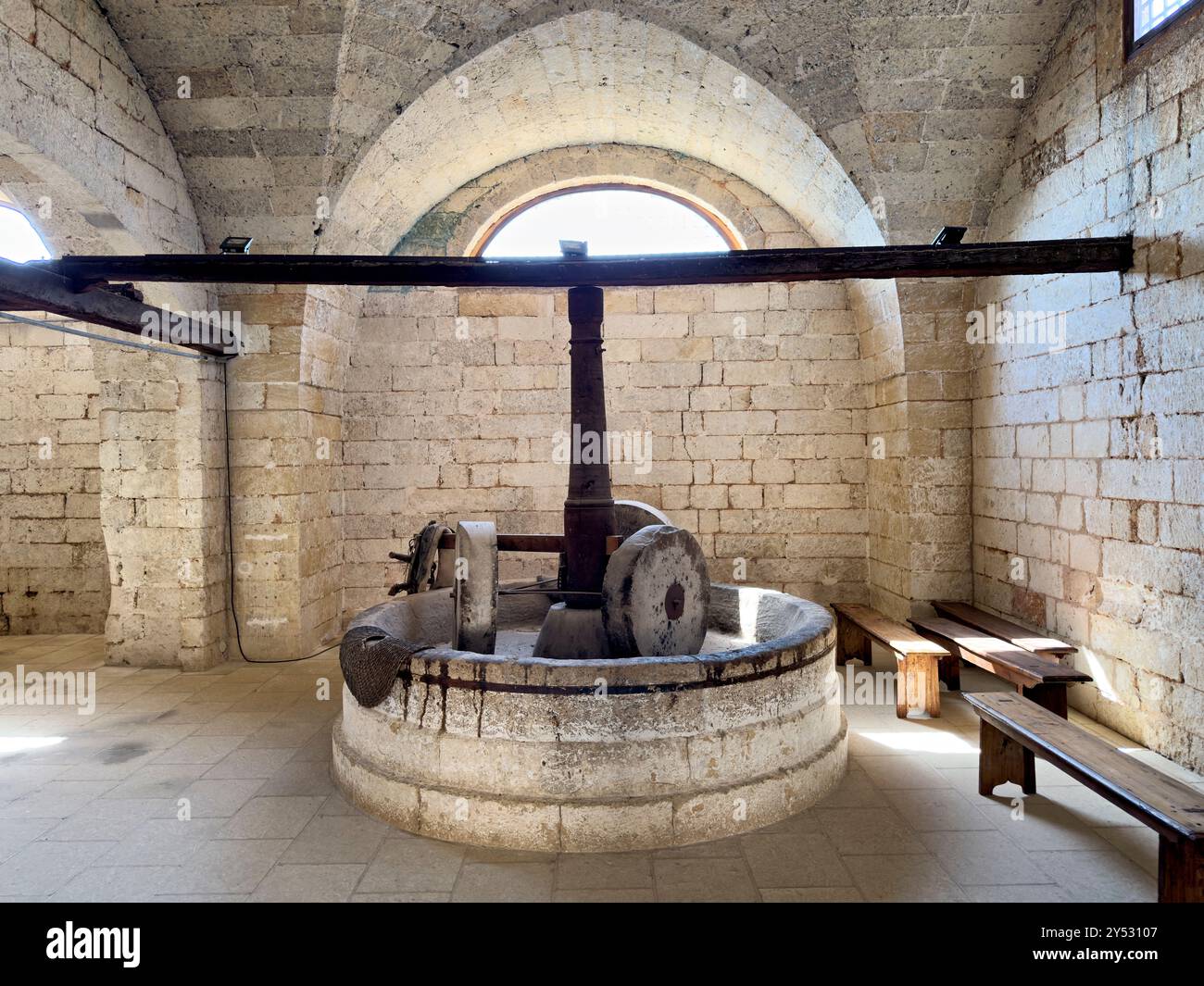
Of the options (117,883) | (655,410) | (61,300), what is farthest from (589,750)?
(655,410)

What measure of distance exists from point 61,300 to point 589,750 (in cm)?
337

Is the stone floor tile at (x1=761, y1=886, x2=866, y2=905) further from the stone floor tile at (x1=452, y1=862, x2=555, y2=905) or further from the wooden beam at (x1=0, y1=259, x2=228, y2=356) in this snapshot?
the wooden beam at (x1=0, y1=259, x2=228, y2=356)

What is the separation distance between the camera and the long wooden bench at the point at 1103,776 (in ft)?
8.20

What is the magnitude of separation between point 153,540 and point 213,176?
2.82 metres

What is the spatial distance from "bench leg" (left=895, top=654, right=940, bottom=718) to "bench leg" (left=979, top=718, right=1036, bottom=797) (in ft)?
3.88

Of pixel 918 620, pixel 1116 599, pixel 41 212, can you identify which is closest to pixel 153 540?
pixel 41 212

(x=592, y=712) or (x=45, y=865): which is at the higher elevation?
(x=592, y=712)

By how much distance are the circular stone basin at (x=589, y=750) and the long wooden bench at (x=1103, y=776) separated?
888 millimetres

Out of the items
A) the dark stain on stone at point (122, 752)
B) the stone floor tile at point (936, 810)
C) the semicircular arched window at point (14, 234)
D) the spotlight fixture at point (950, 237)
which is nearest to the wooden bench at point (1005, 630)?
the stone floor tile at point (936, 810)

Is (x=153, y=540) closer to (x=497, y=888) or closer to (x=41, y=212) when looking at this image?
(x=41, y=212)

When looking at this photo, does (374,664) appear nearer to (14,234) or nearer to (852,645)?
(852,645)

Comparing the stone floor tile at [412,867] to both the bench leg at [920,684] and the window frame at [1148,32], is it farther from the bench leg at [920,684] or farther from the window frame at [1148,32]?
the window frame at [1148,32]

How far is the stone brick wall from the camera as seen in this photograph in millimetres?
7594

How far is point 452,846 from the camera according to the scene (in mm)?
3340
